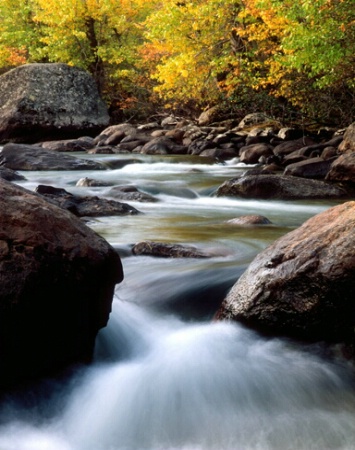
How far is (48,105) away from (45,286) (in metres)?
21.0

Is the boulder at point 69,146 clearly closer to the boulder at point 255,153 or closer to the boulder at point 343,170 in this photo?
the boulder at point 255,153

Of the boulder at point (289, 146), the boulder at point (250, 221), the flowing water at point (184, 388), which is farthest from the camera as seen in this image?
the boulder at point (289, 146)

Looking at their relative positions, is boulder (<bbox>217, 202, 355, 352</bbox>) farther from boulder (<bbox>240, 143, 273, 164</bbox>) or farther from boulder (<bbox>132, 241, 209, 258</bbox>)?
boulder (<bbox>240, 143, 273, 164</bbox>)

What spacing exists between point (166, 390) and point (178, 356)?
373mm

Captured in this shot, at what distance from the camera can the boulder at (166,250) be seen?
5516 mm

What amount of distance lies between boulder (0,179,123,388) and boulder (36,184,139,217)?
420 centimetres

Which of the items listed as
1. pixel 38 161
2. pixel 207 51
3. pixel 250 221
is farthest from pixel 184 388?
pixel 207 51

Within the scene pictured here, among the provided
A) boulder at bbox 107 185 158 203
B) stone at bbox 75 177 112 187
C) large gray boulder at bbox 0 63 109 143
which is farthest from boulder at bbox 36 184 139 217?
large gray boulder at bbox 0 63 109 143

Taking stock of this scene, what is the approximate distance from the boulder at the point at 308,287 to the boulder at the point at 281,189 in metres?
5.73

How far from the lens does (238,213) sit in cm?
878

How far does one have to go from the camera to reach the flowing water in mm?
2941

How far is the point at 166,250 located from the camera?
5559mm

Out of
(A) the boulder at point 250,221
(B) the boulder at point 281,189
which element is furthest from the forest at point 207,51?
(A) the boulder at point 250,221

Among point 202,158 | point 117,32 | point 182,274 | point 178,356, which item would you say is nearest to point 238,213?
point 182,274
